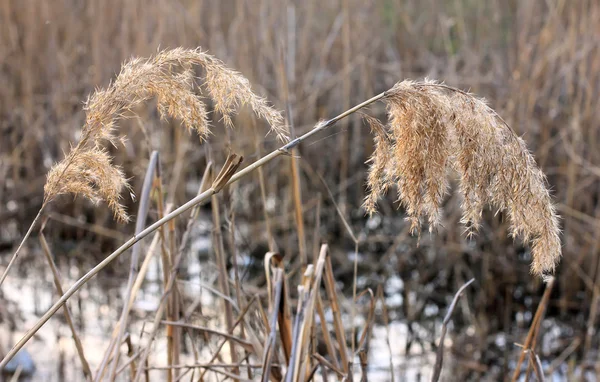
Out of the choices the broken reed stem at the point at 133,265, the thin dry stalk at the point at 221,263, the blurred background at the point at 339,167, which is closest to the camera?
the broken reed stem at the point at 133,265

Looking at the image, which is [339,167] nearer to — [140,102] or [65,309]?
[65,309]

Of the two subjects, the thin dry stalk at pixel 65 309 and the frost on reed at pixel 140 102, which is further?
the thin dry stalk at pixel 65 309

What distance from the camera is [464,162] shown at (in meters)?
0.84

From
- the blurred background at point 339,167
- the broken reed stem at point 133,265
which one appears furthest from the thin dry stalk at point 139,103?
the blurred background at point 339,167

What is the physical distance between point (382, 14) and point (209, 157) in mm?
3157

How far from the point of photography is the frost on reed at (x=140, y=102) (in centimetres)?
81

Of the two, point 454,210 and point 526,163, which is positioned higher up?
point 526,163

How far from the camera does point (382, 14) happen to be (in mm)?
4305

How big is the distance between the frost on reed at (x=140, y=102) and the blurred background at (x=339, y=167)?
1.59 meters

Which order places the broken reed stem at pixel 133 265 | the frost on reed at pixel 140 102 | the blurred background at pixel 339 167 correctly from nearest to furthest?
1. the frost on reed at pixel 140 102
2. the broken reed stem at pixel 133 265
3. the blurred background at pixel 339 167

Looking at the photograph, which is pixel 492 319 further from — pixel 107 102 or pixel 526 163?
pixel 107 102

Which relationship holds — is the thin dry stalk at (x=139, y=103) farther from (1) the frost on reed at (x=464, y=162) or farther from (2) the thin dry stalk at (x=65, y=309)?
(2) the thin dry stalk at (x=65, y=309)

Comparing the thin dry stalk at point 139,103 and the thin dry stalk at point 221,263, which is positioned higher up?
the thin dry stalk at point 139,103

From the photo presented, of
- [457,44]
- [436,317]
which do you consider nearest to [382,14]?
[457,44]
